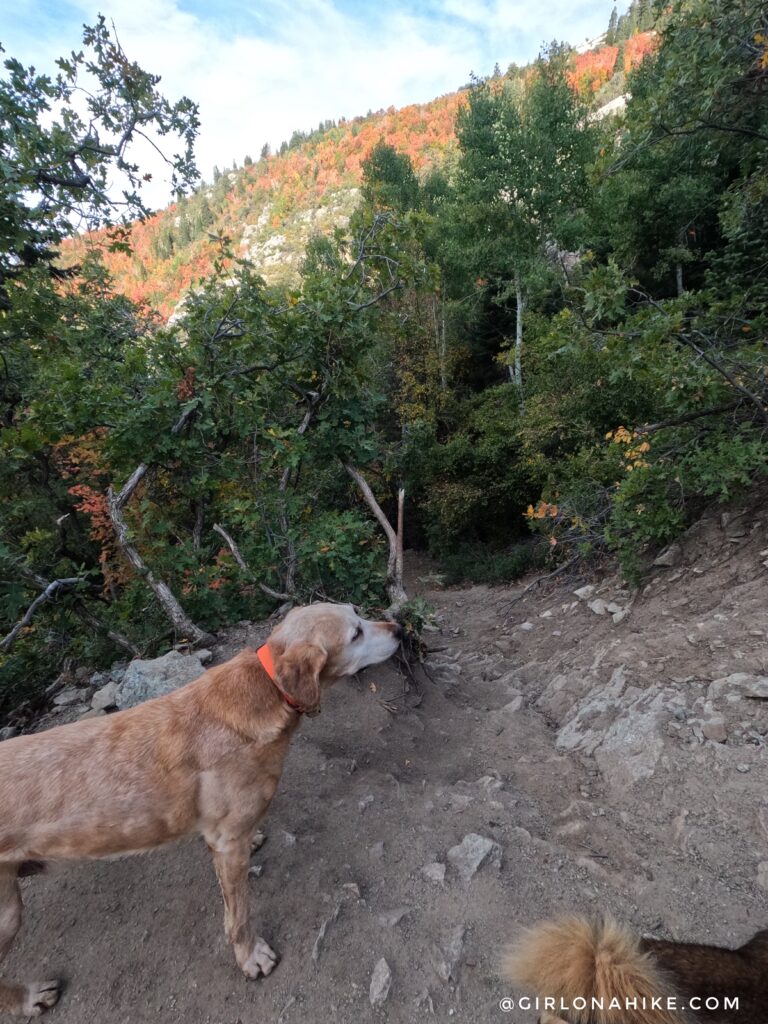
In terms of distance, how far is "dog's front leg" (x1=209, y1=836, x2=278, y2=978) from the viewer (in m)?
2.05

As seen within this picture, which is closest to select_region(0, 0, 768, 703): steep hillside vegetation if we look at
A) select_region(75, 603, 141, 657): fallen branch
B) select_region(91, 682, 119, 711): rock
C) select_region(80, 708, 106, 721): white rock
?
select_region(75, 603, 141, 657): fallen branch

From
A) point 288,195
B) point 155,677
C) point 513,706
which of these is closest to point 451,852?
point 513,706

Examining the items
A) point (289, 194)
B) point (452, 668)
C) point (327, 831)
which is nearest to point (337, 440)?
point (452, 668)

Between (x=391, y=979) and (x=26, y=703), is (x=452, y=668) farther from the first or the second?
(x=26, y=703)

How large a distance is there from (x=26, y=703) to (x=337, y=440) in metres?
3.74

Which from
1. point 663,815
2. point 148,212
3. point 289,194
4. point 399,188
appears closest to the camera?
point 663,815

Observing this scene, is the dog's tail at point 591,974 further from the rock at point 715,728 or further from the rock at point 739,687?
the rock at point 739,687

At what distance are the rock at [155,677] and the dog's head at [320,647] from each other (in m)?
1.72

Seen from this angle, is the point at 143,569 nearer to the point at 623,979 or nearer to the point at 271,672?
the point at 271,672

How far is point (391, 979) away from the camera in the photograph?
6.31 ft

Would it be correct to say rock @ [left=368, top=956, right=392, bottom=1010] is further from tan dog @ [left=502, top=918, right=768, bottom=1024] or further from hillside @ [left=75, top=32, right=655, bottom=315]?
hillside @ [left=75, top=32, right=655, bottom=315]

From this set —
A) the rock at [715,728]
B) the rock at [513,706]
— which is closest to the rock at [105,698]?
the rock at [513,706]

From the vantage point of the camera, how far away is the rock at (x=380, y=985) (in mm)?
1870

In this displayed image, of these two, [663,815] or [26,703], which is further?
[26,703]
